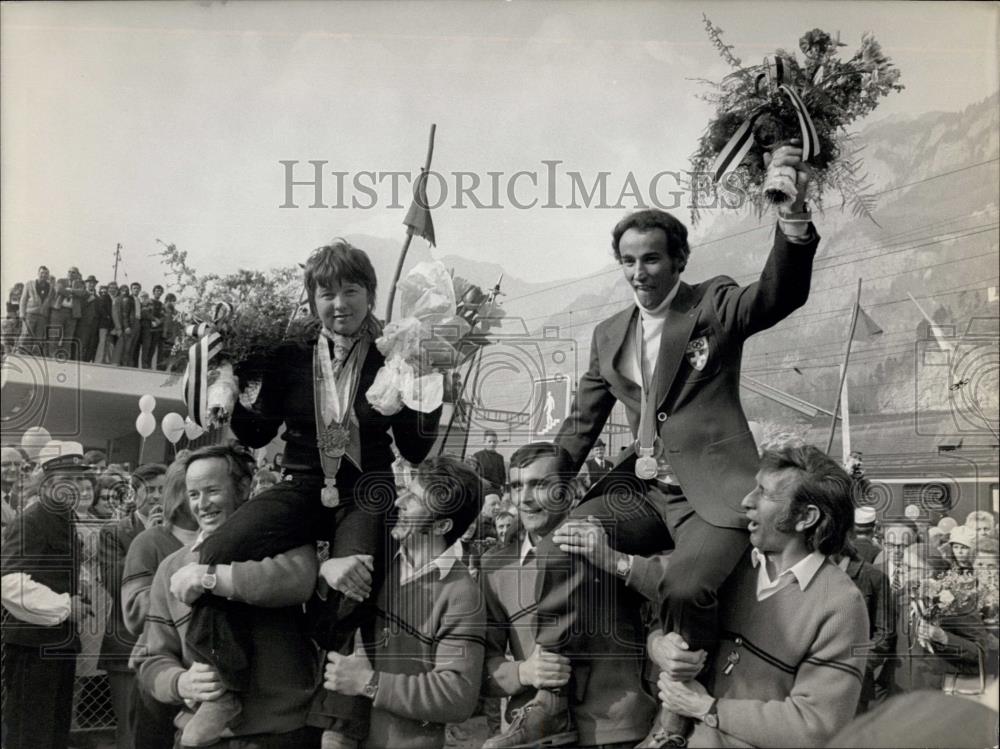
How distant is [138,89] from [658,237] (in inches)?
90.0

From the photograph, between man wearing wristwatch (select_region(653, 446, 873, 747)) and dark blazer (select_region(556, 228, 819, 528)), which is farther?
dark blazer (select_region(556, 228, 819, 528))

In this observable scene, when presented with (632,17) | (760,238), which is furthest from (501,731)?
(632,17)

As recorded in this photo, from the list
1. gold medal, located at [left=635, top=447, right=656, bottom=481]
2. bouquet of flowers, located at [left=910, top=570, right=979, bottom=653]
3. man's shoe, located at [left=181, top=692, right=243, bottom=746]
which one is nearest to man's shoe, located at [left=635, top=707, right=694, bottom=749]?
gold medal, located at [left=635, top=447, right=656, bottom=481]

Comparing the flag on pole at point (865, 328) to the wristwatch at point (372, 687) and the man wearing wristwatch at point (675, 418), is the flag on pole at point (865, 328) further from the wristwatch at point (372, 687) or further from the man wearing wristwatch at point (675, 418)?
the wristwatch at point (372, 687)

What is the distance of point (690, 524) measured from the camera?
4340 mm

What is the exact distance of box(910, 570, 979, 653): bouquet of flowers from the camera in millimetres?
4508

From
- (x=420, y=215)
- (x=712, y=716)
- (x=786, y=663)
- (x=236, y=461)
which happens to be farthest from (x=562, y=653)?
(x=420, y=215)

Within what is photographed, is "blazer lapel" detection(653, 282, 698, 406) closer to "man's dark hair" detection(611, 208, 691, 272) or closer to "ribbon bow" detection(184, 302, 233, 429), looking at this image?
"man's dark hair" detection(611, 208, 691, 272)

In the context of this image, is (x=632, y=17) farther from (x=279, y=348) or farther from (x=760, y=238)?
(x=279, y=348)

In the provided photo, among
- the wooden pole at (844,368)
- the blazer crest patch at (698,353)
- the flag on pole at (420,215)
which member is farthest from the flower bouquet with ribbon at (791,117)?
the flag on pole at (420,215)

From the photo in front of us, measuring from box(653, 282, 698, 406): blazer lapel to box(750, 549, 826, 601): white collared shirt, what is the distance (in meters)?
0.76

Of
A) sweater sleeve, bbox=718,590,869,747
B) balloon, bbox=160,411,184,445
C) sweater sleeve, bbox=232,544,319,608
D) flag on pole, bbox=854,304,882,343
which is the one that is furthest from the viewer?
flag on pole, bbox=854,304,882,343

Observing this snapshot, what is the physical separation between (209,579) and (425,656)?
928 millimetres

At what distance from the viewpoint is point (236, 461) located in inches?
173
